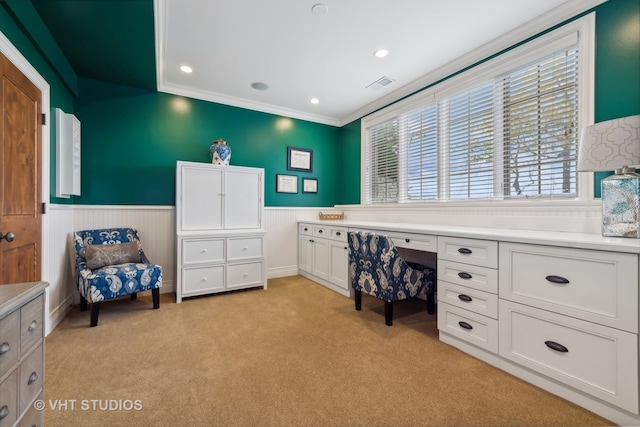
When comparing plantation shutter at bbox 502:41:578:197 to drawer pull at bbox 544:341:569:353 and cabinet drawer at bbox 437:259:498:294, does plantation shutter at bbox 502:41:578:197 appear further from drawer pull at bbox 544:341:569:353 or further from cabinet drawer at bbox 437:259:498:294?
drawer pull at bbox 544:341:569:353

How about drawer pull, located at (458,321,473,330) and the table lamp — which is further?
drawer pull, located at (458,321,473,330)

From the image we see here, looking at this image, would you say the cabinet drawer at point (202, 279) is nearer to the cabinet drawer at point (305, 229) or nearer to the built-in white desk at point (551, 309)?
the cabinet drawer at point (305, 229)

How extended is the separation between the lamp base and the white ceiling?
1340 millimetres

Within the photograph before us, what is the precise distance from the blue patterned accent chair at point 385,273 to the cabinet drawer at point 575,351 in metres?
A: 0.73

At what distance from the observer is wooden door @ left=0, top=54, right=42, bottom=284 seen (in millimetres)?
1705

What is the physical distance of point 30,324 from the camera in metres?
0.98

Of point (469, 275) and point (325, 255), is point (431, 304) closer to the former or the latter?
point (469, 275)

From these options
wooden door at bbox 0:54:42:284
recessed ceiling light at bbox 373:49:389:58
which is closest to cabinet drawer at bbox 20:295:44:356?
wooden door at bbox 0:54:42:284

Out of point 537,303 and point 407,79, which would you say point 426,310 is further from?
point 407,79

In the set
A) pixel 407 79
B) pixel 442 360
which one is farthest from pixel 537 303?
pixel 407 79

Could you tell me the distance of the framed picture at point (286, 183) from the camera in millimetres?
4211

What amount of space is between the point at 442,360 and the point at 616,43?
97.2 inches

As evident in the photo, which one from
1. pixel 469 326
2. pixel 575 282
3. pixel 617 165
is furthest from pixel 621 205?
pixel 469 326

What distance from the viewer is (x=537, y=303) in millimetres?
1617
